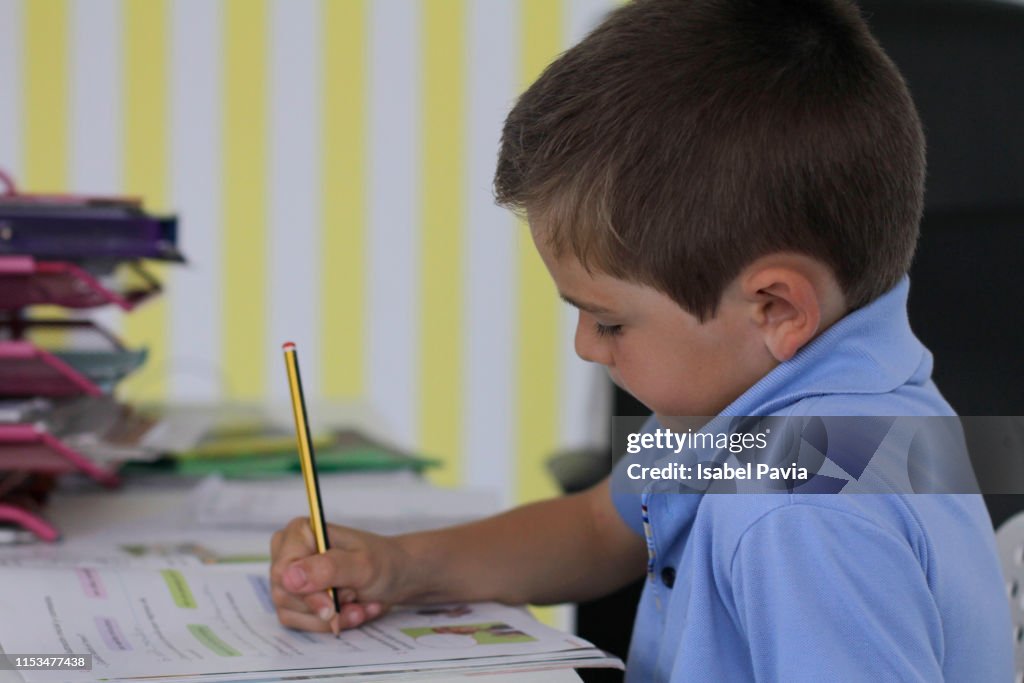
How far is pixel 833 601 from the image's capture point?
→ 1.69 feet

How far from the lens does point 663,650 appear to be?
27.1 inches

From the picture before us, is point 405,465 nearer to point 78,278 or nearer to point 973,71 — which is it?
point 78,278

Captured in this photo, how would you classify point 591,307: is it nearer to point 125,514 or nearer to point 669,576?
point 669,576

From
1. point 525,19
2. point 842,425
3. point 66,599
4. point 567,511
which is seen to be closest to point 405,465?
point 567,511

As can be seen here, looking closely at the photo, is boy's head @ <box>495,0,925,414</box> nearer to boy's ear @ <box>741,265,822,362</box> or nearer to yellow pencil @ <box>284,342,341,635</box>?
boy's ear @ <box>741,265,822,362</box>

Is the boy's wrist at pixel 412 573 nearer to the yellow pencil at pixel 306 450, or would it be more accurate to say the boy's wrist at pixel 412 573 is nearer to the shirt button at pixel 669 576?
the yellow pencil at pixel 306 450

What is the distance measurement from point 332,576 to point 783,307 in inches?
12.3

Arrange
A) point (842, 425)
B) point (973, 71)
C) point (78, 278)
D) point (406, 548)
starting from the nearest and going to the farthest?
point (842, 425), point (406, 548), point (78, 278), point (973, 71)

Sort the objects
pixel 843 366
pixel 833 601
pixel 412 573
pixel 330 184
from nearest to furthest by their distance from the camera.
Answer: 1. pixel 833 601
2. pixel 843 366
3. pixel 412 573
4. pixel 330 184

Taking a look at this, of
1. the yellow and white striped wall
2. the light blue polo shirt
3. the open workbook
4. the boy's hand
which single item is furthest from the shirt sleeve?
the yellow and white striped wall

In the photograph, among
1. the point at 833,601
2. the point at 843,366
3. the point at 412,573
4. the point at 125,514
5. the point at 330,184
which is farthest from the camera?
the point at 330,184

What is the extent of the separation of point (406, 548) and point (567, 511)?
0.15 metres

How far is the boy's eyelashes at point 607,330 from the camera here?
665 millimetres

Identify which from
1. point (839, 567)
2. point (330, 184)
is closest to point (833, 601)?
point (839, 567)
